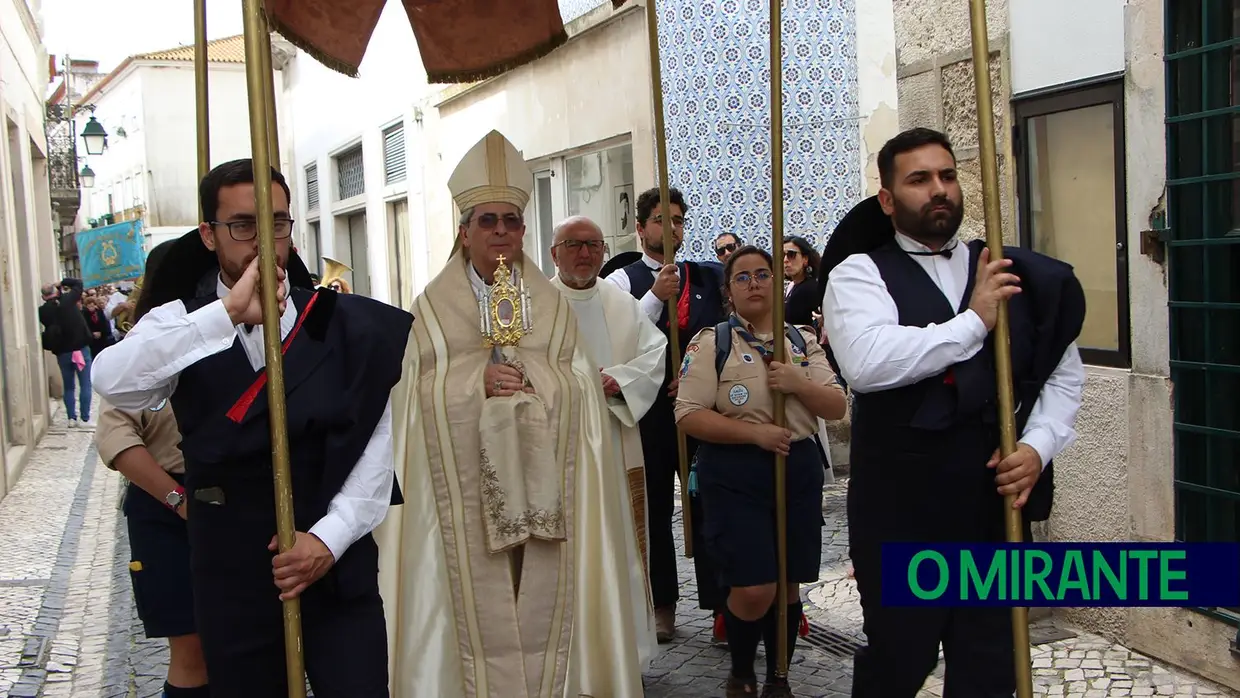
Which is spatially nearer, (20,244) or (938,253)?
(938,253)

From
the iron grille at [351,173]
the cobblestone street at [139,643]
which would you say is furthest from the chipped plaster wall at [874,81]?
the iron grille at [351,173]

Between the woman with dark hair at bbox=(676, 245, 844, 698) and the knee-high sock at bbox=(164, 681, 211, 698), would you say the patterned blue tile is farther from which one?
the knee-high sock at bbox=(164, 681, 211, 698)

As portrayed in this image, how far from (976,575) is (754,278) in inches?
72.4

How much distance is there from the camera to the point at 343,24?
4.43 meters

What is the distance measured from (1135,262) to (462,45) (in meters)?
2.81

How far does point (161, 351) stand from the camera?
101 inches

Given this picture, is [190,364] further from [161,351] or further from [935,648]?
[935,648]

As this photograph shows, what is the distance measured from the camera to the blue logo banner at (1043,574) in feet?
9.30

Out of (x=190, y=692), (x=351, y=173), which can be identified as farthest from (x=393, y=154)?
(x=190, y=692)

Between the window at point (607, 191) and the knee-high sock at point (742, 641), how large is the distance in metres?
7.82

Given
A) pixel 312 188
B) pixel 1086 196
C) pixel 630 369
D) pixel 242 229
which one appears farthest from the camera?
pixel 312 188

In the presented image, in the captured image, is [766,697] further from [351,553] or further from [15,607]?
[15,607]

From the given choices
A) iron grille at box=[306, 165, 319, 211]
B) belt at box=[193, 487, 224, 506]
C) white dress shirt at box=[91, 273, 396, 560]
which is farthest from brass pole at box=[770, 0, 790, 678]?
iron grille at box=[306, 165, 319, 211]

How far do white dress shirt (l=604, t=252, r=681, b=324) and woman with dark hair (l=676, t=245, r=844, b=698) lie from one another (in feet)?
3.06
